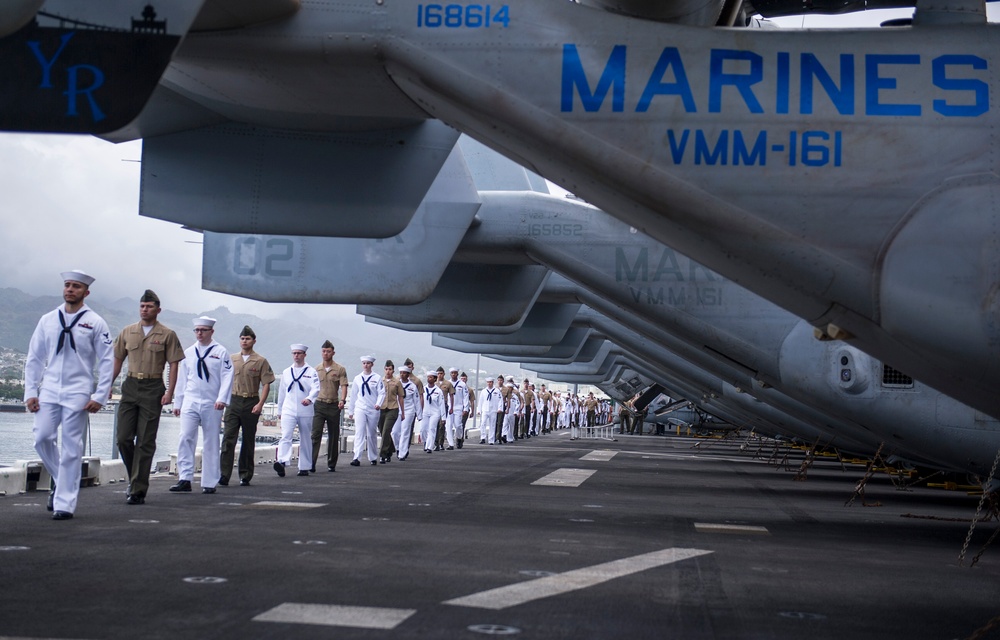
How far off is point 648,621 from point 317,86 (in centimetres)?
549

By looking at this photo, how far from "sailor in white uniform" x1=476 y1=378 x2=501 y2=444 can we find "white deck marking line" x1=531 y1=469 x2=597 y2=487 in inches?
718

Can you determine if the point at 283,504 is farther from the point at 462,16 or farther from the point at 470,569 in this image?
the point at 462,16

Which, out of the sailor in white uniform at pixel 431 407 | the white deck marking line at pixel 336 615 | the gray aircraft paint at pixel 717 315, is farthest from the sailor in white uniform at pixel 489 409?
the white deck marking line at pixel 336 615

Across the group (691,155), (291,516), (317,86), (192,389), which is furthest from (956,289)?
(192,389)

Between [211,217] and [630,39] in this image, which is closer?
[630,39]

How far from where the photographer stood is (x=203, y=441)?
12.3 metres

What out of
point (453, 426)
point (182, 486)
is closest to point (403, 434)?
point (453, 426)

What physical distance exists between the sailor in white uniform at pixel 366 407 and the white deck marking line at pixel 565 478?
3442mm

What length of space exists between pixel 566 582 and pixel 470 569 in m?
0.66

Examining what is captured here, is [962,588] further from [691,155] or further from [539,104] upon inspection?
[539,104]

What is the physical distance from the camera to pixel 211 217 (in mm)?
11586

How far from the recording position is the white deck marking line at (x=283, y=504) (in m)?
10.4

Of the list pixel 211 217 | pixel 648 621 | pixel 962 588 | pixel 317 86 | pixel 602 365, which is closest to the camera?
pixel 648 621

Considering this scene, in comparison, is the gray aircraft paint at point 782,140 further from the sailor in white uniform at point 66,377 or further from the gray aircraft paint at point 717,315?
the gray aircraft paint at point 717,315
